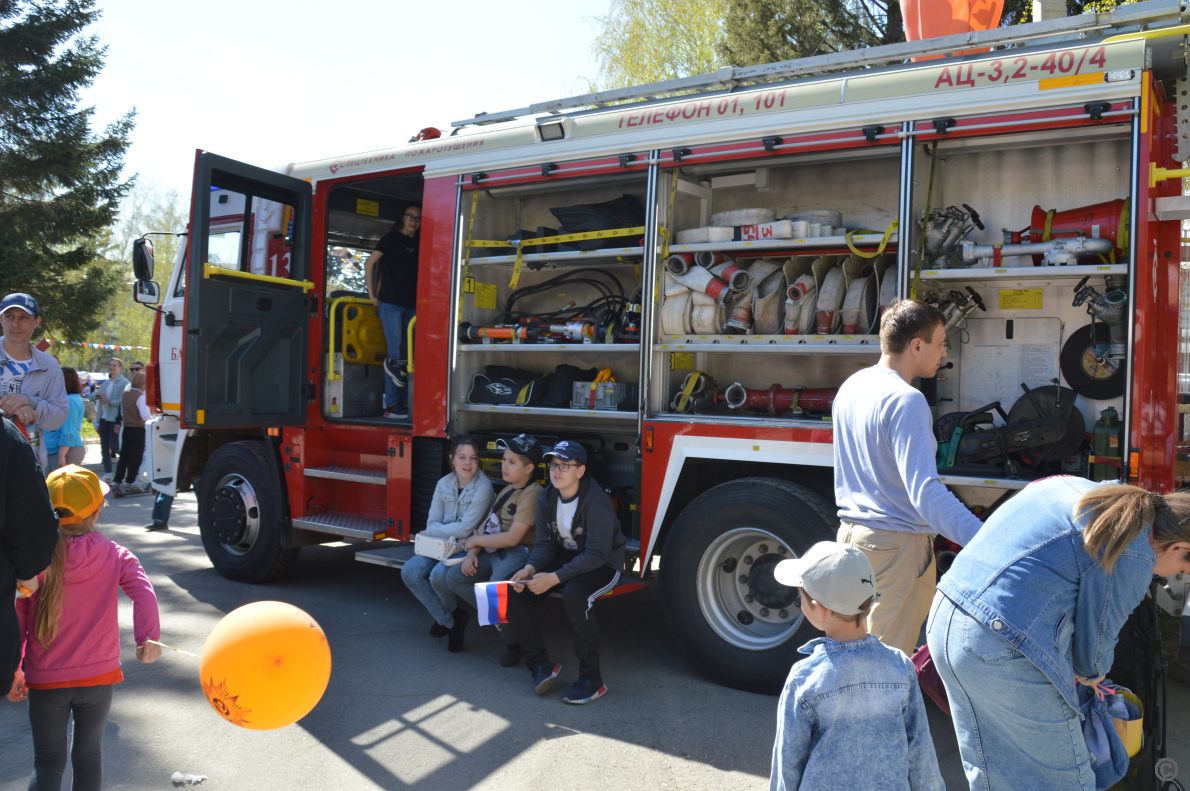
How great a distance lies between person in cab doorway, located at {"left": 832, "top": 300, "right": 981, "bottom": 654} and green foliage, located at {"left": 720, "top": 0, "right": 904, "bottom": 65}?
11.7 metres

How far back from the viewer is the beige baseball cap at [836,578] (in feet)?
6.40

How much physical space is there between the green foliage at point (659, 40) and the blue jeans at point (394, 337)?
38.5 feet

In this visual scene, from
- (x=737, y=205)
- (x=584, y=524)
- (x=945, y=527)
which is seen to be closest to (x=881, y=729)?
(x=945, y=527)

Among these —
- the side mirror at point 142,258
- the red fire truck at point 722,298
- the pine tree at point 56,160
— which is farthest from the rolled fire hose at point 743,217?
the pine tree at point 56,160

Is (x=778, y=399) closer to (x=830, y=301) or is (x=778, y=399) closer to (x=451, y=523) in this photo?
(x=830, y=301)

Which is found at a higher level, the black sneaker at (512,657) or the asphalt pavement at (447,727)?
the black sneaker at (512,657)

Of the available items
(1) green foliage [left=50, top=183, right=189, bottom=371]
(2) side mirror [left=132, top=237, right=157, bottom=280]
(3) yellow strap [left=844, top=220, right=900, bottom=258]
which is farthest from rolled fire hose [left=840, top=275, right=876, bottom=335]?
(1) green foliage [left=50, top=183, right=189, bottom=371]

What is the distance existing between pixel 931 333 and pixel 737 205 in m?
2.74

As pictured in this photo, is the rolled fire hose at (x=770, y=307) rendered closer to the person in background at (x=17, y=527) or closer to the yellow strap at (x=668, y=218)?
the yellow strap at (x=668, y=218)

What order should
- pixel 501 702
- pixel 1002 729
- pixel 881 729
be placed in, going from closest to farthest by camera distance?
1. pixel 881 729
2. pixel 1002 729
3. pixel 501 702

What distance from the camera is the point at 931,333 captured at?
10.2 feet

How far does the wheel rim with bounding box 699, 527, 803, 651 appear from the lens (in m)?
4.50

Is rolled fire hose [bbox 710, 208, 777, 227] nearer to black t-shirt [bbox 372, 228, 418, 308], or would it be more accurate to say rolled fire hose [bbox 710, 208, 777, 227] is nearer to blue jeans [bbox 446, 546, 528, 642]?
blue jeans [bbox 446, 546, 528, 642]

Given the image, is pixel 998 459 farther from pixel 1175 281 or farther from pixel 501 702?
pixel 501 702
